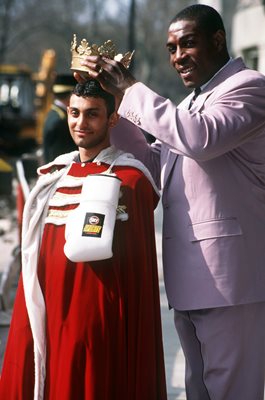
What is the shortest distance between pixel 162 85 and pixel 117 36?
19.2 ft

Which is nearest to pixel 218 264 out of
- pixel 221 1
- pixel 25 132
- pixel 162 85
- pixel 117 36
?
pixel 221 1

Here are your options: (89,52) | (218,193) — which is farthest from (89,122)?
(218,193)

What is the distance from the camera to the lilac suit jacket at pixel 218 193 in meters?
3.57

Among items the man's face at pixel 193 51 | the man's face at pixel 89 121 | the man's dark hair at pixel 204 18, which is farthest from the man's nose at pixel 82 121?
the man's dark hair at pixel 204 18

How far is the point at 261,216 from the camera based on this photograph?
380cm

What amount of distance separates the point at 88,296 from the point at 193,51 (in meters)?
0.96

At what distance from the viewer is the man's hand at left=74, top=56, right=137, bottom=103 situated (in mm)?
3633

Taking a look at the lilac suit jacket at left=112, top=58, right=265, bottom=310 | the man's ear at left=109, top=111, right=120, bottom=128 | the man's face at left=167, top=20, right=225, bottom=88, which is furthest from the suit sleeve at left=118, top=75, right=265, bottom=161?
the man's ear at left=109, top=111, right=120, bottom=128

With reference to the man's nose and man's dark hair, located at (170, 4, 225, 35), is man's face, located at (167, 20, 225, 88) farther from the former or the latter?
the man's nose

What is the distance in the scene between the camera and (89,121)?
12.6ft

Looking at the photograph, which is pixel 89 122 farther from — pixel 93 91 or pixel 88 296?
pixel 88 296

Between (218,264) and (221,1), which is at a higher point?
(221,1)

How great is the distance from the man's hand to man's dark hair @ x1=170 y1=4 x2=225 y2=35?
0.31m

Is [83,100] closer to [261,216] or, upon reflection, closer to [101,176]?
[101,176]
